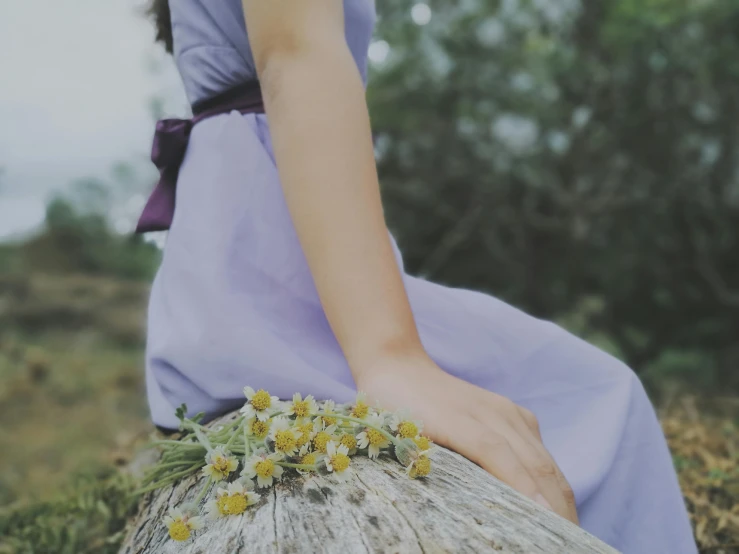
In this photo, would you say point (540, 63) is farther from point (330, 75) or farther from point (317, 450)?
point (317, 450)

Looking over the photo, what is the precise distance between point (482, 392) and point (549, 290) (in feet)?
21.2

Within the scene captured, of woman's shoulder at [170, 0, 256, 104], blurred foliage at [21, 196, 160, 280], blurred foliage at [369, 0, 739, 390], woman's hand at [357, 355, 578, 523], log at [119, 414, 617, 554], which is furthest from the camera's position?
blurred foliage at [21, 196, 160, 280]

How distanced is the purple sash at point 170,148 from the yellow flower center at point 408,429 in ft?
2.93

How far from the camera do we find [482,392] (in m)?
1.00

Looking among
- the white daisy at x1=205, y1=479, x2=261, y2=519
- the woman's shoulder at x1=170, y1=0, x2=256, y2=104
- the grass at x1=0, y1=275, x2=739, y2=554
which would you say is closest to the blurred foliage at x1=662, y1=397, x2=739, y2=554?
the grass at x1=0, y1=275, x2=739, y2=554

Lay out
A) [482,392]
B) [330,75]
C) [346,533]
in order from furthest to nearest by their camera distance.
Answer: [330,75] < [482,392] < [346,533]

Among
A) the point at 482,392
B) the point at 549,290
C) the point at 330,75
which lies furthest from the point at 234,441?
the point at 549,290

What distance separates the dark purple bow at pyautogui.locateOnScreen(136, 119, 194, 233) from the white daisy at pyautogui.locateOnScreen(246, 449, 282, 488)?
2.81ft

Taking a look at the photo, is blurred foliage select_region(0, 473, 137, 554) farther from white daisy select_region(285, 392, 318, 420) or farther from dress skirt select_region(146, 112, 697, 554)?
white daisy select_region(285, 392, 318, 420)

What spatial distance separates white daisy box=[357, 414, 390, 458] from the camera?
0.87 metres

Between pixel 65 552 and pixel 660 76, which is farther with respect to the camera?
pixel 660 76

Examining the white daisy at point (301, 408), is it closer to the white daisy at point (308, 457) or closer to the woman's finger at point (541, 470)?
the white daisy at point (308, 457)

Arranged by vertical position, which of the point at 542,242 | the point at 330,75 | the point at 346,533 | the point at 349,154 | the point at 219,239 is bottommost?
the point at 542,242

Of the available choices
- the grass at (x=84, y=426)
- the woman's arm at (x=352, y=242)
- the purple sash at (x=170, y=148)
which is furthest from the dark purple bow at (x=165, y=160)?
the grass at (x=84, y=426)
